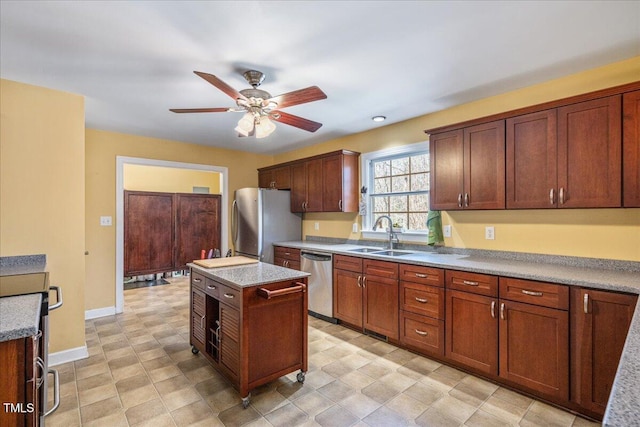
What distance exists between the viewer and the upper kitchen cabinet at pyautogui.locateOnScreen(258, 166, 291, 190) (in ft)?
16.0

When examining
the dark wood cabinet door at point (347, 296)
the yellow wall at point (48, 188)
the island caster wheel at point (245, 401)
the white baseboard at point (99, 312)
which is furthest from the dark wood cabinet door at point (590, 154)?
the white baseboard at point (99, 312)

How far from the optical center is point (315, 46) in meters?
2.05

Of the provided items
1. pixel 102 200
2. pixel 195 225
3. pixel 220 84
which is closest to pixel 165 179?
pixel 195 225

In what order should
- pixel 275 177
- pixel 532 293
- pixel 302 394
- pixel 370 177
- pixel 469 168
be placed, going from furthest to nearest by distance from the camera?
pixel 275 177
pixel 370 177
pixel 469 168
pixel 302 394
pixel 532 293

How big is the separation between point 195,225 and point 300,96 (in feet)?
16.3

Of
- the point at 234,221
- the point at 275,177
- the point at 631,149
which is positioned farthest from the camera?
the point at 275,177

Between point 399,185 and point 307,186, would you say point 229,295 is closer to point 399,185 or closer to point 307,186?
point 399,185

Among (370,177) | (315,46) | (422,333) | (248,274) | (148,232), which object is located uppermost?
(315,46)

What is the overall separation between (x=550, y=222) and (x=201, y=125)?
374 centimetres

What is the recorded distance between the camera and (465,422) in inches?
74.5

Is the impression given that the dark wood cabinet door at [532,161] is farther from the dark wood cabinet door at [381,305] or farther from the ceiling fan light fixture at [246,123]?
the ceiling fan light fixture at [246,123]

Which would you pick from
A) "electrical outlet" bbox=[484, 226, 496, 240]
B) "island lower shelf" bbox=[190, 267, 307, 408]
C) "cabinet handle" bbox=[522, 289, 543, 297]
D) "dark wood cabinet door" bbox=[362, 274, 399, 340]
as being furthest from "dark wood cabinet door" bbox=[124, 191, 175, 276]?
"cabinet handle" bbox=[522, 289, 543, 297]

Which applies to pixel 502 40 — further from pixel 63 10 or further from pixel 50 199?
pixel 50 199

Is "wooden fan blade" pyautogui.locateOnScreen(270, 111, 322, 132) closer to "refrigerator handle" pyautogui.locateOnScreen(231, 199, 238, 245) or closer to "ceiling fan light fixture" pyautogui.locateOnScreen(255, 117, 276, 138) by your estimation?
"ceiling fan light fixture" pyautogui.locateOnScreen(255, 117, 276, 138)
